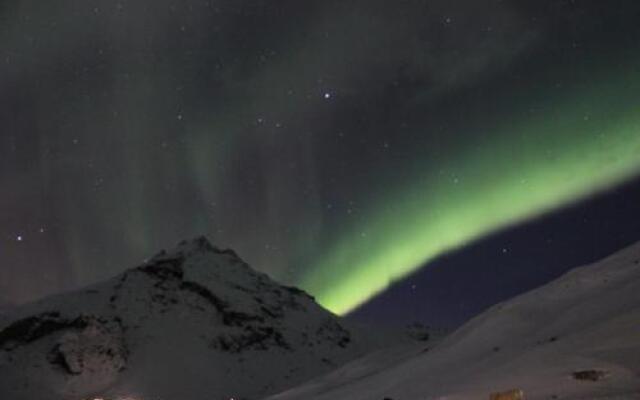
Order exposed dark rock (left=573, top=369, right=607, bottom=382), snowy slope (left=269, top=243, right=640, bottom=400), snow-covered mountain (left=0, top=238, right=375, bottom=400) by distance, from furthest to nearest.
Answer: snow-covered mountain (left=0, top=238, right=375, bottom=400) → snowy slope (left=269, top=243, right=640, bottom=400) → exposed dark rock (left=573, top=369, right=607, bottom=382)

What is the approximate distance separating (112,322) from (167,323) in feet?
32.0

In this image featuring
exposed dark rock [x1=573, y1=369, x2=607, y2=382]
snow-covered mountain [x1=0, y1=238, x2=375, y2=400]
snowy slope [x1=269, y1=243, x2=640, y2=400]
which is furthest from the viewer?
snow-covered mountain [x1=0, y1=238, x2=375, y2=400]

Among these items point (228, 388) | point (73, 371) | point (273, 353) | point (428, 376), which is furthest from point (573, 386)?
point (273, 353)

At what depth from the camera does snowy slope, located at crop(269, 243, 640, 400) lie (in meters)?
14.0

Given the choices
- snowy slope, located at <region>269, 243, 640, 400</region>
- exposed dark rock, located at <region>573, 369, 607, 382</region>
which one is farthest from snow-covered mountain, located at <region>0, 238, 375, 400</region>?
exposed dark rock, located at <region>573, 369, 607, 382</region>

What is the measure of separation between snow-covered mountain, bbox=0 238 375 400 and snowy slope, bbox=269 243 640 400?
2669 inches

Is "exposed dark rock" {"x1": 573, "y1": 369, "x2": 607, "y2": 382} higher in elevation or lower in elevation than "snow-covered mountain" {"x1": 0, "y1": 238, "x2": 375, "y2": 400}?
lower

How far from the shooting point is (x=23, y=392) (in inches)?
3428

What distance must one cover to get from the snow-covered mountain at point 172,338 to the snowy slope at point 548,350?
222 ft

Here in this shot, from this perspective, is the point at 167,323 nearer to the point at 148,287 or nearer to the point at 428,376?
the point at 148,287

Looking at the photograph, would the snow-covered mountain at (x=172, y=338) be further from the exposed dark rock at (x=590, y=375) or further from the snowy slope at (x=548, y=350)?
the exposed dark rock at (x=590, y=375)

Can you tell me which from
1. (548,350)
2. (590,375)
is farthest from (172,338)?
(590,375)

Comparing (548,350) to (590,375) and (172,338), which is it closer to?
(590,375)

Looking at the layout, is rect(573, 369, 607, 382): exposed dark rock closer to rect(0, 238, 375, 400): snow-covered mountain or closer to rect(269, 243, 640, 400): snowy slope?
rect(269, 243, 640, 400): snowy slope
